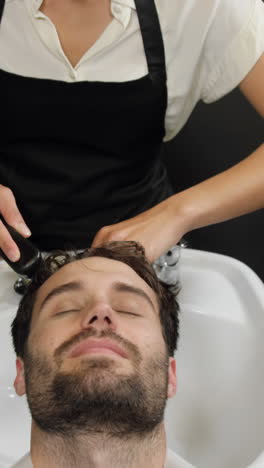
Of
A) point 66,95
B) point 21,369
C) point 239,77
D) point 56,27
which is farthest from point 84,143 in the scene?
point 21,369

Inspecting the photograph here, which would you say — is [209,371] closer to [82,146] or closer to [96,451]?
[96,451]

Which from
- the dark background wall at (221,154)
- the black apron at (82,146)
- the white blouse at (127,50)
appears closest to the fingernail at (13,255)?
the black apron at (82,146)

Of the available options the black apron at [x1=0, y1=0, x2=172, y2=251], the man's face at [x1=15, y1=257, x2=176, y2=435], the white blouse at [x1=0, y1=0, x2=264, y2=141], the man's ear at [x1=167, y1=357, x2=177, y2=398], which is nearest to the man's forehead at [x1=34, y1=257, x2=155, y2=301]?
the man's face at [x1=15, y1=257, x2=176, y2=435]

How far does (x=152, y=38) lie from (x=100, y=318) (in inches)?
23.6

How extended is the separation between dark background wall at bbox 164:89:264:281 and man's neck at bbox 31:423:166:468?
3.49 feet

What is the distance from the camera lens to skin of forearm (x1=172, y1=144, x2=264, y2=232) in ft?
3.54

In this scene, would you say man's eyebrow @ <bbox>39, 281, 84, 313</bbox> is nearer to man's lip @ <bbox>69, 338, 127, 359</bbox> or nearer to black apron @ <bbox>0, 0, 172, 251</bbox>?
man's lip @ <bbox>69, 338, 127, 359</bbox>

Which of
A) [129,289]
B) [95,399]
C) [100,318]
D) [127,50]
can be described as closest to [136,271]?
[129,289]

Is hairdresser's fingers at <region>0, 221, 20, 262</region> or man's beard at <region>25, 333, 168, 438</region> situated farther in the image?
hairdresser's fingers at <region>0, 221, 20, 262</region>

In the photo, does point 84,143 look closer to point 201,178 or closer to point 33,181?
point 33,181

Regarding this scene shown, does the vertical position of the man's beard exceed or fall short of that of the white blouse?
it falls short

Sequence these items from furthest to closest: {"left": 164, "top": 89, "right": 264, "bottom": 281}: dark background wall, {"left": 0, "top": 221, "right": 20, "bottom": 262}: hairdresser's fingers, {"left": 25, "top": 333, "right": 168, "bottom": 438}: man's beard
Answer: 1. {"left": 164, "top": 89, "right": 264, "bottom": 281}: dark background wall
2. {"left": 0, "top": 221, "right": 20, "bottom": 262}: hairdresser's fingers
3. {"left": 25, "top": 333, "right": 168, "bottom": 438}: man's beard

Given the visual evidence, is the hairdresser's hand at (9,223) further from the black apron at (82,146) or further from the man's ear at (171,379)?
the man's ear at (171,379)

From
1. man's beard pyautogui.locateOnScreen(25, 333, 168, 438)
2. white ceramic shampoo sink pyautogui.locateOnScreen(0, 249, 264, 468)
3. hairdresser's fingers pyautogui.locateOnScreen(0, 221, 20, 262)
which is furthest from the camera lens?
white ceramic shampoo sink pyautogui.locateOnScreen(0, 249, 264, 468)
